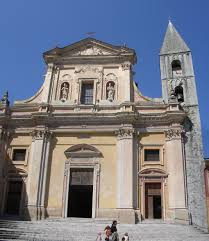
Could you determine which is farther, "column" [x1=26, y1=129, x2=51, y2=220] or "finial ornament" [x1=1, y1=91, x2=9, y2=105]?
"finial ornament" [x1=1, y1=91, x2=9, y2=105]

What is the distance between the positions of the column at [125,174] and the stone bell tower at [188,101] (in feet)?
10.5

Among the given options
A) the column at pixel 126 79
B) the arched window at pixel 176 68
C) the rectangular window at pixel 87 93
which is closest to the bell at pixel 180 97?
the arched window at pixel 176 68

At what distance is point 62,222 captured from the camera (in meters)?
18.6

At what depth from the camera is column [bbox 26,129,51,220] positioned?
20.0m

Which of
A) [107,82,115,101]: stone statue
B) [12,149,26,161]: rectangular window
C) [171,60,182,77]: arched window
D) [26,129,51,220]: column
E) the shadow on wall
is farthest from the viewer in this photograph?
[171,60,182,77]: arched window

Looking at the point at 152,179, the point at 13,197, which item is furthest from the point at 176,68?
the point at 13,197

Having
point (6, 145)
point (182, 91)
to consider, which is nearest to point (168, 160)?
point (182, 91)

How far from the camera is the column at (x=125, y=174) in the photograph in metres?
19.3

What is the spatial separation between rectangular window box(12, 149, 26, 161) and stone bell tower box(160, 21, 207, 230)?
9701 millimetres

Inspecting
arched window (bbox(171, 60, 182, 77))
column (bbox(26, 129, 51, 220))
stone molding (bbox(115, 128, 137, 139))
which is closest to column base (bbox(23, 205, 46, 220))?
column (bbox(26, 129, 51, 220))

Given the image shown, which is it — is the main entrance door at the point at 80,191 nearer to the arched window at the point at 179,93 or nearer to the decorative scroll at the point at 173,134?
the decorative scroll at the point at 173,134

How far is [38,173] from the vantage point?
2081cm

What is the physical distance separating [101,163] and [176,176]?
4.45 m

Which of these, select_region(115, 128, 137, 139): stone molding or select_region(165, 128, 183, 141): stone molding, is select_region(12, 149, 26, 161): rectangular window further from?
select_region(165, 128, 183, 141): stone molding
